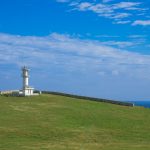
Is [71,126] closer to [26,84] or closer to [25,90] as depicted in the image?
[25,90]

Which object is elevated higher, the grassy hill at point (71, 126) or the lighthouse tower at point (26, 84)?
the lighthouse tower at point (26, 84)

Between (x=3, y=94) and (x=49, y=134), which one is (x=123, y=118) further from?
(x=3, y=94)

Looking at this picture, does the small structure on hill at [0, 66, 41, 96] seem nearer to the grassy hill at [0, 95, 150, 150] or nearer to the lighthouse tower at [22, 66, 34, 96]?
the lighthouse tower at [22, 66, 34, 96]

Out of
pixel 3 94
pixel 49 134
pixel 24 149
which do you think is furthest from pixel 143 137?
pixel 3 94

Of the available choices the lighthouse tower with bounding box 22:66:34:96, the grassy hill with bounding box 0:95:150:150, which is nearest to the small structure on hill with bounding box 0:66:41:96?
the lighthouse tower with bounding box 22:66:34:96

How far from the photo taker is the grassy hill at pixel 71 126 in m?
36.1

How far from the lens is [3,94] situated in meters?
78.9

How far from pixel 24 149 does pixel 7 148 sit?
1.31m

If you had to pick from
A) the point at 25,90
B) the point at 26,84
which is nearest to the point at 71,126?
the point at 25,90

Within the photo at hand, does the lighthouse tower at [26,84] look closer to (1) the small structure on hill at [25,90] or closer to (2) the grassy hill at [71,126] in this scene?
(1) the small structure on hill at [25,90]

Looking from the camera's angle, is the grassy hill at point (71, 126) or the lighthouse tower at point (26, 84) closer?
the grassy hill at point (71, 126)

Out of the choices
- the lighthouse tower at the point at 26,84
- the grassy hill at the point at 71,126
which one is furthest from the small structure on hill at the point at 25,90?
the grassy hill at the point at 71,126

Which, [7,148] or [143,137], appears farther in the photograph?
[143,137]

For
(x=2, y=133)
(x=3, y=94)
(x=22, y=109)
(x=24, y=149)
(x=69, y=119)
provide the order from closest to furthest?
1. (x=24, y=149)
2. (x=2, y=133)
3. (x=69, y=119)
4. (x=22, y=109)
5. (x=3, y=94)
